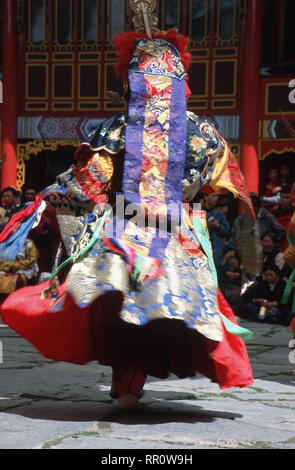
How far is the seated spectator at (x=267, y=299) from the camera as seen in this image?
791 centimetres

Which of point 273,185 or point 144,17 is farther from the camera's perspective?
point 273,185

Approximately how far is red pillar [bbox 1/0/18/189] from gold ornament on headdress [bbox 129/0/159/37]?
789 centimetres

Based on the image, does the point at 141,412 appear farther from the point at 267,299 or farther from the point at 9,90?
the point at 9,90

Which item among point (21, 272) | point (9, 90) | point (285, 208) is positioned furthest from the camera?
point (9, 90)

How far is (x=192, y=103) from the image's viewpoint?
1168cm

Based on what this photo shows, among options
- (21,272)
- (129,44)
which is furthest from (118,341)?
(21,272)

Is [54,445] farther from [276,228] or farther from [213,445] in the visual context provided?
[276,228]

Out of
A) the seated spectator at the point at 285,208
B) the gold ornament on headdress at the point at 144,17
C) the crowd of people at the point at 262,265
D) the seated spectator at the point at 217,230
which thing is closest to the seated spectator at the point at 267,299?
the crowd of people at the point at 262,265

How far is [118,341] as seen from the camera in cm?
333

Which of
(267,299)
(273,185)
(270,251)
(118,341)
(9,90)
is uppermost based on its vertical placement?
(9,90)

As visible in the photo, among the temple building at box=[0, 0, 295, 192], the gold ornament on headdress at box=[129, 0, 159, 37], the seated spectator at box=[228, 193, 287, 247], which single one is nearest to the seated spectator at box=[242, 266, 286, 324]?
the seated spectator at box=[228, 193, 287, 247]

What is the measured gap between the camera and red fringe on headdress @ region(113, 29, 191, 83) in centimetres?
371

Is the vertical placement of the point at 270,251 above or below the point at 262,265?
above

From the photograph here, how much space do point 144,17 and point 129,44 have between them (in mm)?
162
